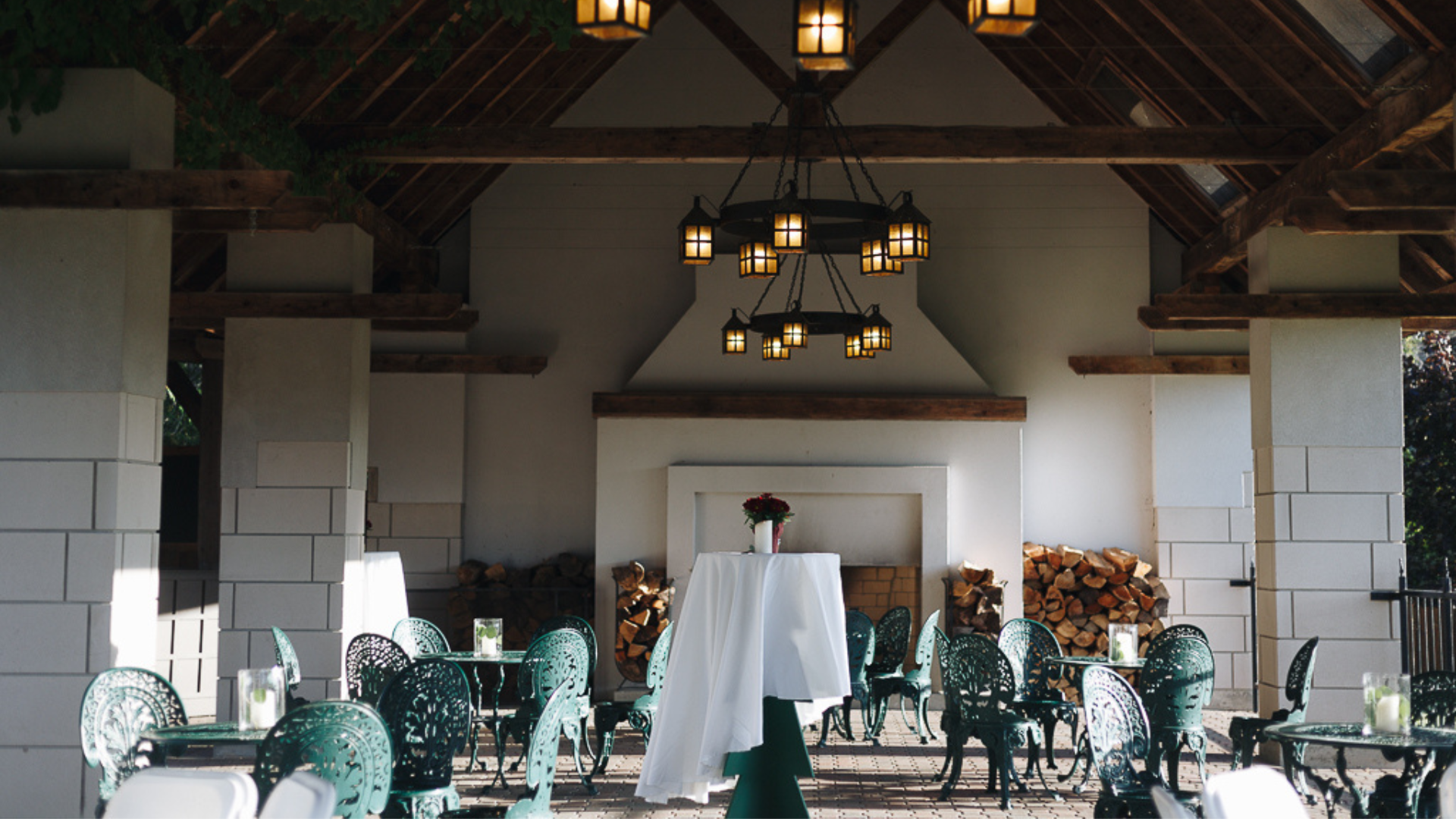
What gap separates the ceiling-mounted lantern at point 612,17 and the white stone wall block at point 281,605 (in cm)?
628

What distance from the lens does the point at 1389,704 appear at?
5320 millimetres

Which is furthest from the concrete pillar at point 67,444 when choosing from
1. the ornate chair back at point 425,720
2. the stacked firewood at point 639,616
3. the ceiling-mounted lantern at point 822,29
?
the stacked firewood at point 639,616

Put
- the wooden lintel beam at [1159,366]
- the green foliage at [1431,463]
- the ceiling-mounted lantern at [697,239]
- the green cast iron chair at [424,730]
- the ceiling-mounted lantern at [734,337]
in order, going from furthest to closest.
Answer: the green foliage at [1431,463] → the wooden lintel beam at [1159,366] → the ceiling-mounted lantern at [734,337] → the ceiling-mounted lantern at [697,239] → the green cast iron chair at [424,730]

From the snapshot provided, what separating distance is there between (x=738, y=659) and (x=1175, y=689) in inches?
102

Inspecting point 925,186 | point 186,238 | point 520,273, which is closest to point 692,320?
point 520,273

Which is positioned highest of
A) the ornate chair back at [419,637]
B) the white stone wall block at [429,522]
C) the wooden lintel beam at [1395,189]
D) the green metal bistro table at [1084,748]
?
the wooden lintel beam at [1395,189]

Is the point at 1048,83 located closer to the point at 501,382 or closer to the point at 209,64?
the point at 501,382

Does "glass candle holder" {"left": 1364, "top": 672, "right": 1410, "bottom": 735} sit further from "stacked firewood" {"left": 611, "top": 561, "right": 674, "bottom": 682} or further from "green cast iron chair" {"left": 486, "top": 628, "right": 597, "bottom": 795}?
"stacked firewood" {"left": 611, "top": 561, "right": 674, "bottom": 682}

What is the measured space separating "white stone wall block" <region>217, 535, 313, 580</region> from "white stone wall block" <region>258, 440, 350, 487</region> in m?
0.36

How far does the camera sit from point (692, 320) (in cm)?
1159

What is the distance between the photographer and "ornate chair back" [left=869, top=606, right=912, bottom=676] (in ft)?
32.1

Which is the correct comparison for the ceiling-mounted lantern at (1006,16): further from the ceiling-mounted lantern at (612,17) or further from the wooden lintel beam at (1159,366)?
the wooden lintel beam at (1159,366)

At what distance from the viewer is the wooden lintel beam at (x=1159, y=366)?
38.3 ft

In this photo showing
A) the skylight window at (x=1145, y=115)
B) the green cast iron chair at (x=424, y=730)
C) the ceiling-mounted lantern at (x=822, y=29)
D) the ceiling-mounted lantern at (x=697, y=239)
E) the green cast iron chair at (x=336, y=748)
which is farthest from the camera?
the skylight window at (x=1145, y=115)
